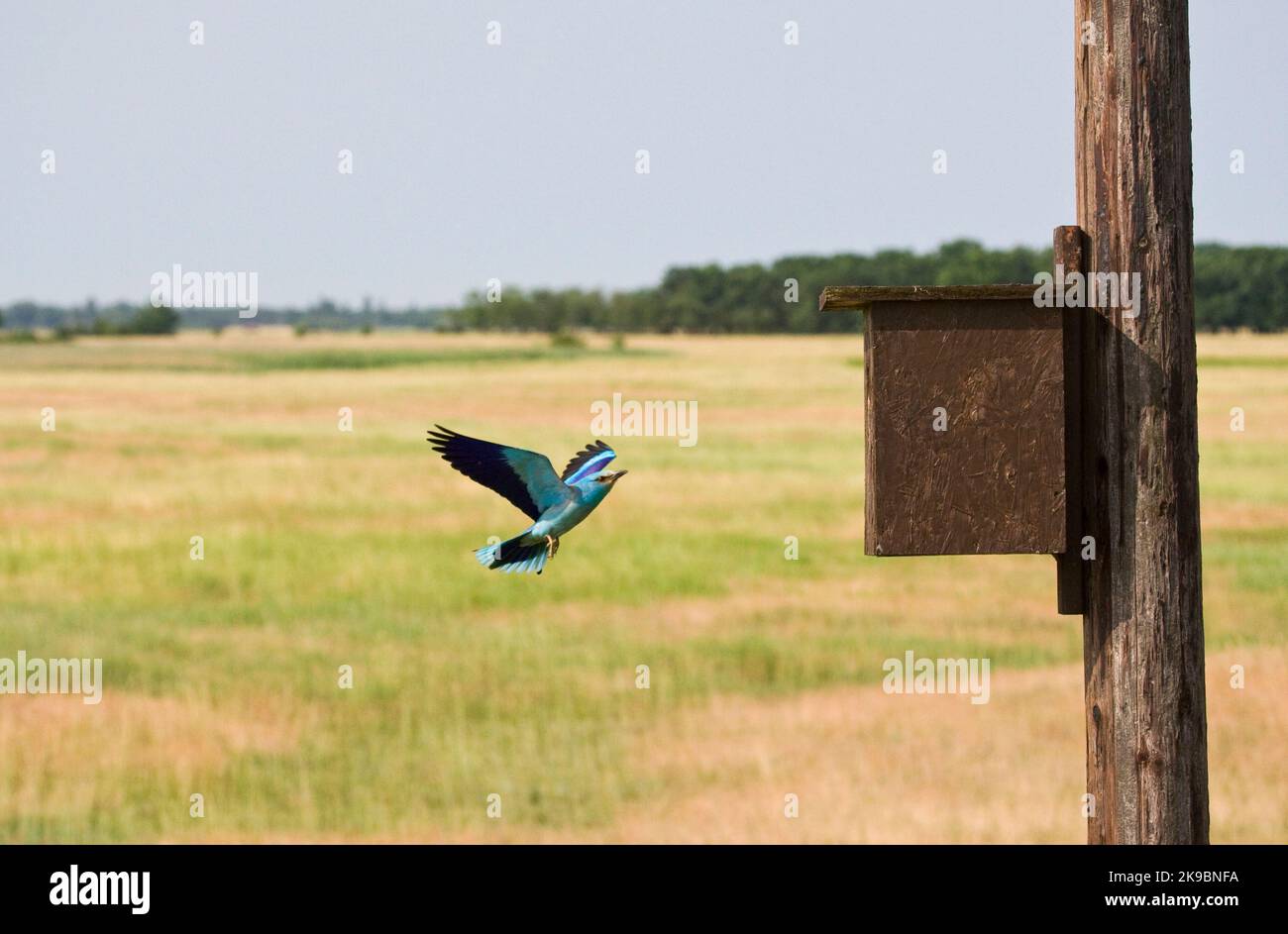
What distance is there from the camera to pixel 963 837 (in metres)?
14.3

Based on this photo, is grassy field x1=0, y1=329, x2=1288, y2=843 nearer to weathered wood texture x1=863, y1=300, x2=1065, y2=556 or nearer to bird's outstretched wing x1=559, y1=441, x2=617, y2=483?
weathered wood texture x1=863, y1=300, x2=1065, y2=556

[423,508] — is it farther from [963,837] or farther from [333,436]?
[963,837]

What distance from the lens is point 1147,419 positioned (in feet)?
16.7

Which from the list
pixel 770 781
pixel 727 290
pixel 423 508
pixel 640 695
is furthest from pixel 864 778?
pixel 727 290

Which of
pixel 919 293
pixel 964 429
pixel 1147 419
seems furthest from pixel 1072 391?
pixel 919 293

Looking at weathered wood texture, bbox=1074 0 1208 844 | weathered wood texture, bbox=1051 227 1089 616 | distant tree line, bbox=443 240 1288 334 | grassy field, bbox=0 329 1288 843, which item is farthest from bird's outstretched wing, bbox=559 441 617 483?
distant tree line, bbox=443 240 1288 334

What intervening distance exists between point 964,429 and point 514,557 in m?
2.10

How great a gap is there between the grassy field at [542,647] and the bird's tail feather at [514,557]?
445 inches

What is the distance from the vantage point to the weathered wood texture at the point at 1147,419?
16.7ft

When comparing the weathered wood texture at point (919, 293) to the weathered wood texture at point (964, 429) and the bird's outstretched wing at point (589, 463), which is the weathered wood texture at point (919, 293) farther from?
the bird's outstretched wing at point (589, 463)

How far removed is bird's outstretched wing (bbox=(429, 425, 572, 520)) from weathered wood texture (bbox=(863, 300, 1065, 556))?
1710 millimetres

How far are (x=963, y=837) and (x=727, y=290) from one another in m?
77.6

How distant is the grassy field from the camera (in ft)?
53.4

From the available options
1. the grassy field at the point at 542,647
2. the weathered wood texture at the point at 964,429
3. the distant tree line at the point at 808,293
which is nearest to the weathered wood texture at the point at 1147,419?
the weathered wood texture at the point at 964,429
